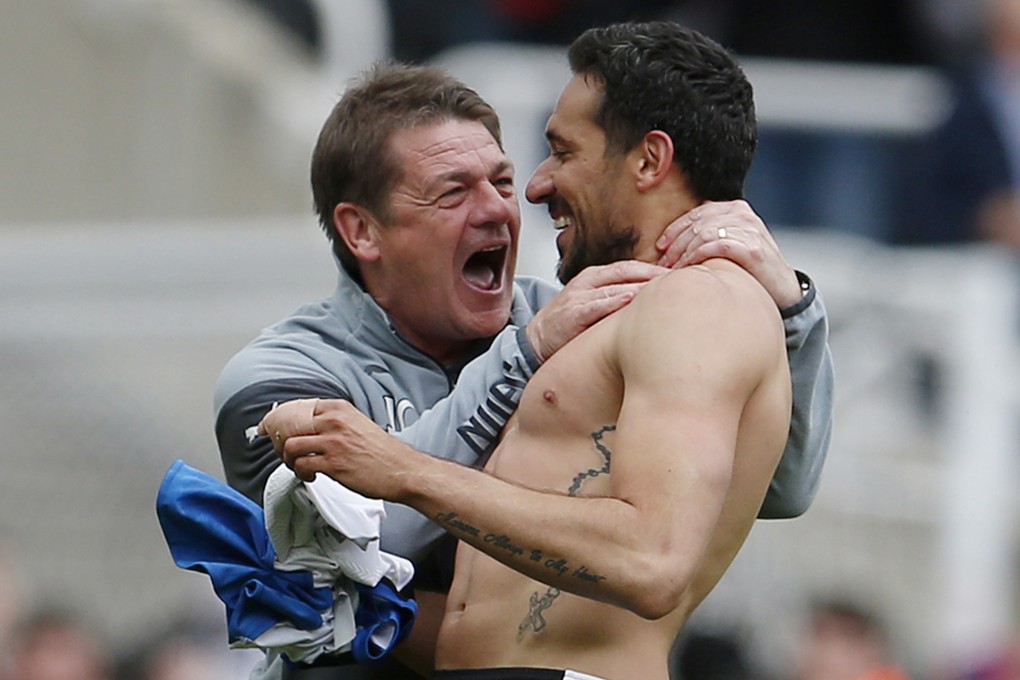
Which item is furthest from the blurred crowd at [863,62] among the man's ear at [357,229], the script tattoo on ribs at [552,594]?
the script tattoo on ribs at [552,594]

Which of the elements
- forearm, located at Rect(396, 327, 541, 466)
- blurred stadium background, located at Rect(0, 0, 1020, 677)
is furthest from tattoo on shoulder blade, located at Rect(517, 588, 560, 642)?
blurred stadium background, located at Rect(0, 0, 1020, 677)

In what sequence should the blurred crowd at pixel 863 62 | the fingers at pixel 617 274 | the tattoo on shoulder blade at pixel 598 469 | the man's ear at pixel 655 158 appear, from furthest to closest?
the blurred crowd at pixel 863 62, the man's ear at pixel 655 158, the fingers at pixel 617 274, the tattoo on shoulder blade at pixel 598 469

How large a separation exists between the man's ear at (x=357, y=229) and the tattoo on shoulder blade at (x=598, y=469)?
42.4 inches

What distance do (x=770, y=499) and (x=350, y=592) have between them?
2.86ft

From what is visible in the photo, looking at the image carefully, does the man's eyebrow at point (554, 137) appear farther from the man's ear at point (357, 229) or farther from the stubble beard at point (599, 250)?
the man's ear at point (357, 229)

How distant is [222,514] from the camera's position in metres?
4.38

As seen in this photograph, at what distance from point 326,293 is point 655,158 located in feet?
15.5

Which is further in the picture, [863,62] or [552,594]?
[863,62]

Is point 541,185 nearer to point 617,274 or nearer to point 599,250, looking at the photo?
point 599,250

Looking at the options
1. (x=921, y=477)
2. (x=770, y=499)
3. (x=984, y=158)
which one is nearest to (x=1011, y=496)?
(x=921, y=477)

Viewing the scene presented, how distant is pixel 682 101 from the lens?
14.3ft

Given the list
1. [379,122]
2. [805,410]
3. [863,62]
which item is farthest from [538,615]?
[863,62]

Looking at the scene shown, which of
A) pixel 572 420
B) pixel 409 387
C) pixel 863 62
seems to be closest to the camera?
pixel 572 420

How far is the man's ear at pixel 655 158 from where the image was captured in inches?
171
